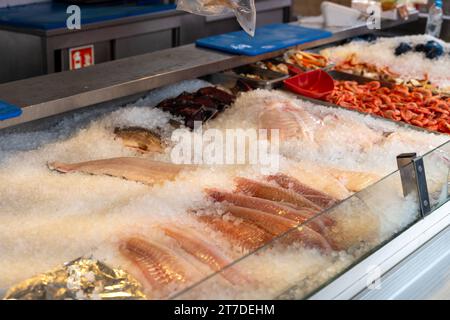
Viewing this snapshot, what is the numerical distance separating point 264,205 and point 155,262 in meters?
0.49

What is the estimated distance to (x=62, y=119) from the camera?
9.77ft

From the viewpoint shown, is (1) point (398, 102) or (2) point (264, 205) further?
(1) point (398, 102)

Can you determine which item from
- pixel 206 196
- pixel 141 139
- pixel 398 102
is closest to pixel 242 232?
pixel 206 196

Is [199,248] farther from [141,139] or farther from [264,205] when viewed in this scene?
[141,139]

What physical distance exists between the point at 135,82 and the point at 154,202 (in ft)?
2.82

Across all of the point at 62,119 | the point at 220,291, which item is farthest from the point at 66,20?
the point at 220,291

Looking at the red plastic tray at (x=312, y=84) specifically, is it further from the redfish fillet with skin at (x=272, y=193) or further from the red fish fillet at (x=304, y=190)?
the redfish fillet with skin at (x=272, y=193)

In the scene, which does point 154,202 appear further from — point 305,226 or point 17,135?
point 17,135

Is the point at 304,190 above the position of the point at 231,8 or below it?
below

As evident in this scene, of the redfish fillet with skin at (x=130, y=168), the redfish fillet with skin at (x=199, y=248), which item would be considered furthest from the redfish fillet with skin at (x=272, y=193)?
the redfish fillet with skin at (x=199, y=248)

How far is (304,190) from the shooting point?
7.42 feet

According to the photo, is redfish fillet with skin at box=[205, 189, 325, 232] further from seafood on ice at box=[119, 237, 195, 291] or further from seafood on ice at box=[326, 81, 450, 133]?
seafood on ice at box=[326, 81, 450, 133]

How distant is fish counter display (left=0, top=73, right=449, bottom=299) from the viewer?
1.74 metres
